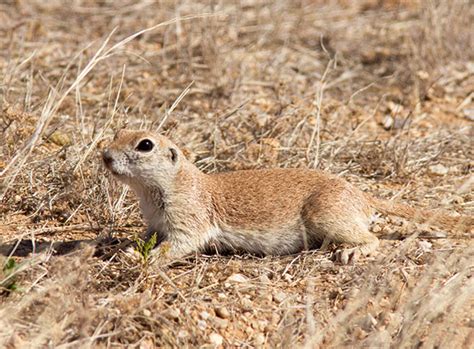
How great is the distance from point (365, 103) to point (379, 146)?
5.86 feet

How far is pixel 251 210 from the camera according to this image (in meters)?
5.49

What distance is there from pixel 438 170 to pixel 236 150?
A: 178cm

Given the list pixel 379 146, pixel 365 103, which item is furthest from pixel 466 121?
pixel 379 146

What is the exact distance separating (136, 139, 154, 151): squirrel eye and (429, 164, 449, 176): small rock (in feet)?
9.46

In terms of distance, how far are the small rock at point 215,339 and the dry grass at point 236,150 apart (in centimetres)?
2

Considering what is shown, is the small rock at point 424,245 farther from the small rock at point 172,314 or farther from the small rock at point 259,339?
the small rock at point 172,314

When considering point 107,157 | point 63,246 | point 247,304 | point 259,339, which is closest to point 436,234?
point 247,304

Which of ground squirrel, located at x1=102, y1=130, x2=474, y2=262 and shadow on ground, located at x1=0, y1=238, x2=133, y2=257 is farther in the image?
ground squirrel, located at x1=102, y1=130, x2=474, y2=262

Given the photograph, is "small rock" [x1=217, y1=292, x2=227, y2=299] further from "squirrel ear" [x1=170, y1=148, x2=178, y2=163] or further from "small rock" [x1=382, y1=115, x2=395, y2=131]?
"small rock" [x1=382, y1=115, x2=395, y2=131]

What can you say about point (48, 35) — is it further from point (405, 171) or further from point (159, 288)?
point (159, 288)

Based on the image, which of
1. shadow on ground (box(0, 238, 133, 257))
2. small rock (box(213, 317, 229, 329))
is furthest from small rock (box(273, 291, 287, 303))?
shadow on ground (box(0, 238, 133, 257))

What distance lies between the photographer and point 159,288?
4.73m

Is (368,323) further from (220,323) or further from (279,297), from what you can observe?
(220,323)

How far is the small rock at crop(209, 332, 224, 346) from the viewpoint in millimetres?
4312
